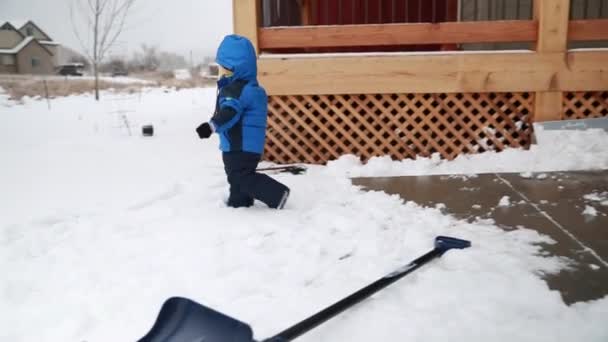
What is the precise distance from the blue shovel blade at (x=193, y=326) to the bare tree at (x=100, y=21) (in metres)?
21.8

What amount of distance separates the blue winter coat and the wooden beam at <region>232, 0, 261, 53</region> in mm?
1552

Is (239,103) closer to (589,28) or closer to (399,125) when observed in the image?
(399,125)

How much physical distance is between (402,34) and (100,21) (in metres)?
20.4

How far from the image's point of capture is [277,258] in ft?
9.28

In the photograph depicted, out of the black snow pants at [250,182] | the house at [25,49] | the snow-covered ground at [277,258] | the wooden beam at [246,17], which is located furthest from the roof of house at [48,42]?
the black snow pants at [250,182]

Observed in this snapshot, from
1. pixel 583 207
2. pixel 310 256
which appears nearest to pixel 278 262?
pixel 310 256

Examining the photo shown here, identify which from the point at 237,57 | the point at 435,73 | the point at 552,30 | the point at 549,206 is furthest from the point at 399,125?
the point at 237,57

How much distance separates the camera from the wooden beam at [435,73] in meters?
5.04

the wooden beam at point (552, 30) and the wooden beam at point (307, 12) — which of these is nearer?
the wooden beam at point (552, 30)

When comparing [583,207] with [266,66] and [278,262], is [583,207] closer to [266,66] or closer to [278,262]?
[278,262]

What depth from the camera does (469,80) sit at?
511cm

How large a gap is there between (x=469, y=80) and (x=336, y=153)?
1.43m

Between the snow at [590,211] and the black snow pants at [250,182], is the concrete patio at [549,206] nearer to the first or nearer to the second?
the snow at [590,211]

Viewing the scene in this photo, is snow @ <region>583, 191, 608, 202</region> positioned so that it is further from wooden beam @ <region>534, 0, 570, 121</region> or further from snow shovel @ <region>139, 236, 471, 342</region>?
snow shovel @ <region>139, 236, 471, 342</region>
